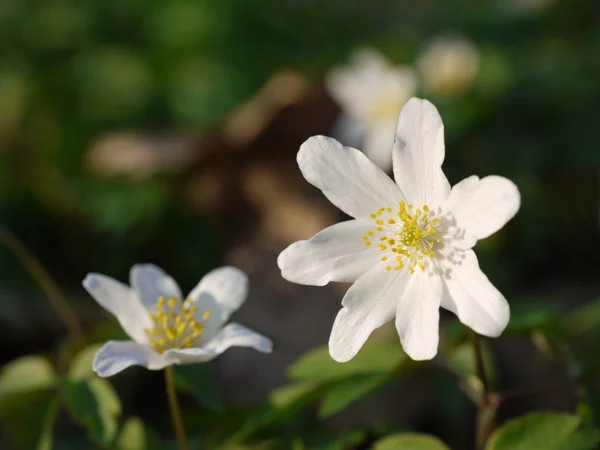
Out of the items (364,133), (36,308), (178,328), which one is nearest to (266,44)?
(364,133)

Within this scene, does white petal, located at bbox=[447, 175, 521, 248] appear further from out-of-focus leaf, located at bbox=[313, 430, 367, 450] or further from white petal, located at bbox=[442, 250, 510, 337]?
out-of-focus leaf, located at bbox=[313, 430, 367, 450]

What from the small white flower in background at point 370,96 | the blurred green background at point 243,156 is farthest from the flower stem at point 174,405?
the small white flower in background at point 370,96

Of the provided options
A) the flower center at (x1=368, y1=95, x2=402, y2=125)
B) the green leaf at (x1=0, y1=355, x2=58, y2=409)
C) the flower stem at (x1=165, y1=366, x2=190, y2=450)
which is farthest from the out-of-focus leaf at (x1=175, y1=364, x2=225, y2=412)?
the flower center at (x1=368, y1=95, x2=402, y2=125)

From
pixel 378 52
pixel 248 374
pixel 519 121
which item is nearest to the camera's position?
pixel 248 374

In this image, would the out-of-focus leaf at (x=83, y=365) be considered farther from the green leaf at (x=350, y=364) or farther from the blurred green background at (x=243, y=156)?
the blurred green background at (x=243, y=156)

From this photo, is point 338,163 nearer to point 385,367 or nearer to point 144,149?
point 385,367

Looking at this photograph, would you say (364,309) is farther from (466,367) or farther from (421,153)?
(466,367)
